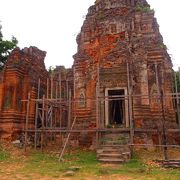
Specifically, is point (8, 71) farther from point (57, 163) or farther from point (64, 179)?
point (64, 179)

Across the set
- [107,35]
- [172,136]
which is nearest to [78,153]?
[172,136]

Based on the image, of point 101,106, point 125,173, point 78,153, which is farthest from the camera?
point 101,106

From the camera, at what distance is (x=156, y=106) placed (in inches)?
575

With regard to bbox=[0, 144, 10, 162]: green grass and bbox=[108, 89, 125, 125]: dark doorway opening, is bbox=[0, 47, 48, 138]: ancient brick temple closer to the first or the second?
bbox=[0, 144, 10, 162]: green grass

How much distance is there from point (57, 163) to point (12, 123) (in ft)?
18.6

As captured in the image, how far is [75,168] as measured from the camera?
10.2 m

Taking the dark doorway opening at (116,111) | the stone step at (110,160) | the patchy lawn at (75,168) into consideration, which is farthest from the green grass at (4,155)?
the dark doorway opening at (116,111)

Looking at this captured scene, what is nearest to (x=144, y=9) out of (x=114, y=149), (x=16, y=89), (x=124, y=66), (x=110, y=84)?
(x=124, y=66)

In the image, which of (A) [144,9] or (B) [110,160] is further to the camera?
(A) [144,9]

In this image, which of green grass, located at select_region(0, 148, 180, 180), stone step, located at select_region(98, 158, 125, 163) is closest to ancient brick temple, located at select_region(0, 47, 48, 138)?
green grass, located at select_region(0, 148, 180, 180)

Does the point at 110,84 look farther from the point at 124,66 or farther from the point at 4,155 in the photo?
the point at 4,155

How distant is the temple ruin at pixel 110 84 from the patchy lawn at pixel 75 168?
50.8 inches

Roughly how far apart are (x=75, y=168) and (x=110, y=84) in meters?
6.31

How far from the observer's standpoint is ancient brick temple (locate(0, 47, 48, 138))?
16.3 metres
